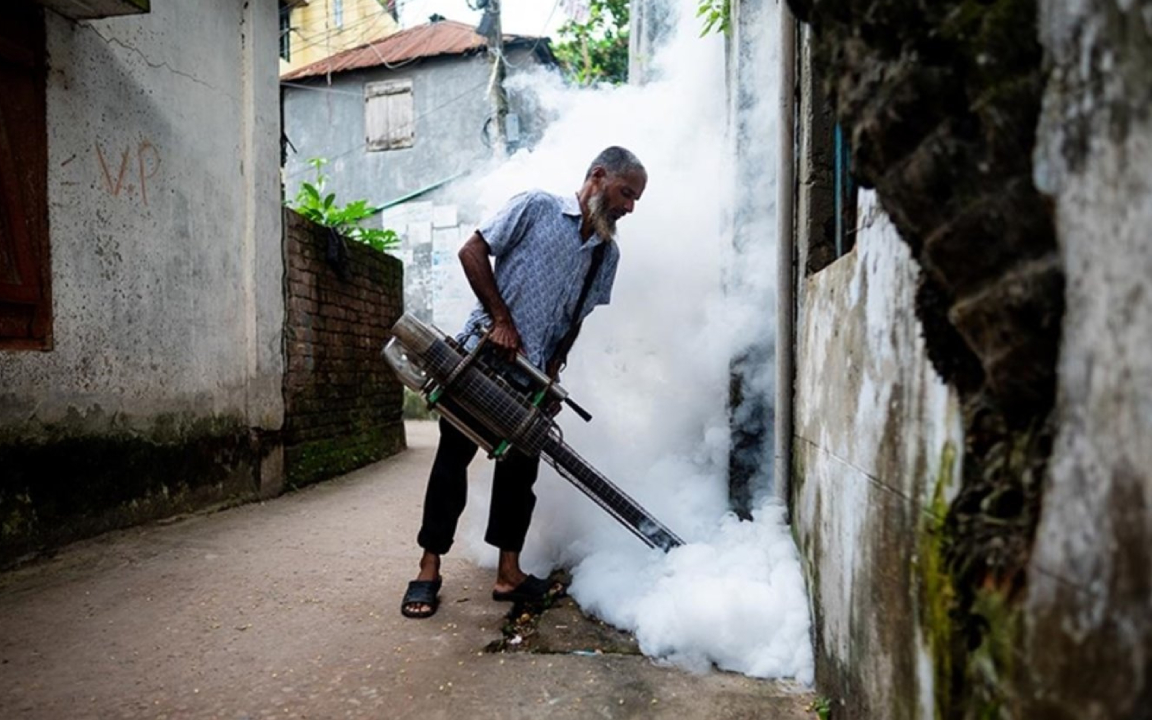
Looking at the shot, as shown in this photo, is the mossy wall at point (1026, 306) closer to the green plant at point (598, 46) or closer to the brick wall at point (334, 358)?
the brick wall at point (334, 358)

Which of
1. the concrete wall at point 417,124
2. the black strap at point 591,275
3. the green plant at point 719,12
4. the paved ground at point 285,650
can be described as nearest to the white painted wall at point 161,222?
the paved ground at point 285,650

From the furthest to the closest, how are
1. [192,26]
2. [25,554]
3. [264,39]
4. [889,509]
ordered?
[264,39] < [192,26] < [25,554] < [889,509]

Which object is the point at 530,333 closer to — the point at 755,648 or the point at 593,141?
the point at 755,648

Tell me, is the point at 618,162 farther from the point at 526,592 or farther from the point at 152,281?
the point at 152,281

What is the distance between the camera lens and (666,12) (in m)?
5.84

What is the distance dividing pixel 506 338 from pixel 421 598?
1052mm

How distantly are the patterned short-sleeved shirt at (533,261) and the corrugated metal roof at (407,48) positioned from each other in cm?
1454

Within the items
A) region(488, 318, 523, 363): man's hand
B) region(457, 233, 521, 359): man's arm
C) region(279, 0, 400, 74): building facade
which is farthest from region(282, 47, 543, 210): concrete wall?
region(488, 318, 523, 363): man's hand

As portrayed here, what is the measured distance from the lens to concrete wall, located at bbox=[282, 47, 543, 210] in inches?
628

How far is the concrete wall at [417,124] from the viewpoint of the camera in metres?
16.0

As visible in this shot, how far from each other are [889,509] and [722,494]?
2.07 meters

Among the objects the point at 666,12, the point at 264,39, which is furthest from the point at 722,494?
the point at 264,39

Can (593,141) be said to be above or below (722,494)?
above

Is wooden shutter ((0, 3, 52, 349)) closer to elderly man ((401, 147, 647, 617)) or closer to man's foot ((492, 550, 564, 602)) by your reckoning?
elderly man ((401, 147, 647, 617))
